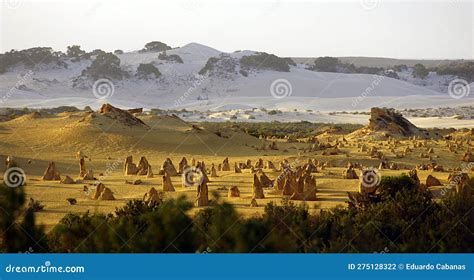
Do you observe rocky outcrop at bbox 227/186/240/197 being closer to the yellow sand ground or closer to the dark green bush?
the yellow sand ground

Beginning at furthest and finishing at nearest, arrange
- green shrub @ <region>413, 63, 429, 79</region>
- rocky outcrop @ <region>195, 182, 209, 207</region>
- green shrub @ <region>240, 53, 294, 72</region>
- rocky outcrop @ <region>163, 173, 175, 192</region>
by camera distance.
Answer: green shrub @ <region>413, 63, 429, 79</region> < green shrub @ <region>240, 53, 294, 72</region> < rocky outcrop @ <region>163, 173, 175, 192</region> < rocky outcrop @ <region>195, 182, 209, 207</region>

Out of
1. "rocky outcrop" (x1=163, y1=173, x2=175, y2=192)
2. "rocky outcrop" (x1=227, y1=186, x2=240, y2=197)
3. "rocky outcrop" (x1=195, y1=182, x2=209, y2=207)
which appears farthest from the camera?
"rocky outcrop" (x1=163, y1=173, x2=175, y2=192)

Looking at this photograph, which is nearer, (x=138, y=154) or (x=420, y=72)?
(x=138, y=154)

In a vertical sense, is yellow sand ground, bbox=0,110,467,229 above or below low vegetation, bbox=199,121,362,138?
above


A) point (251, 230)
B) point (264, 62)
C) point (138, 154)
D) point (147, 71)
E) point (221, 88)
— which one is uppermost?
point (264, 62)

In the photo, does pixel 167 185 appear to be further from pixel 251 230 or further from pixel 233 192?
pixel 251 230

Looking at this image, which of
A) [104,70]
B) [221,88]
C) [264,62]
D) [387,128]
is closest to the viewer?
[387,128]

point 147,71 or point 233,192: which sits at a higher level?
point 147,71

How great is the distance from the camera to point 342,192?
46.8 feet

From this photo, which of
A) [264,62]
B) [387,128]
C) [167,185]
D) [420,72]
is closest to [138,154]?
[167,185]

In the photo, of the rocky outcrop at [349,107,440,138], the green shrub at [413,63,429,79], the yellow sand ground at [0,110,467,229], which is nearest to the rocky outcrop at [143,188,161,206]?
the yellow sand ground at [0,110,467,229]

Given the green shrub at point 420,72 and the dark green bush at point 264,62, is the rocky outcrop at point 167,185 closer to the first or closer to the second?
the dark green bush at point 264,62

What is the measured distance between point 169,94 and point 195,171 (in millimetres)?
67653

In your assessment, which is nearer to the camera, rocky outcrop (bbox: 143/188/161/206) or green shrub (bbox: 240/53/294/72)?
rocky outcrop (bbox: 143/188/161/206)
